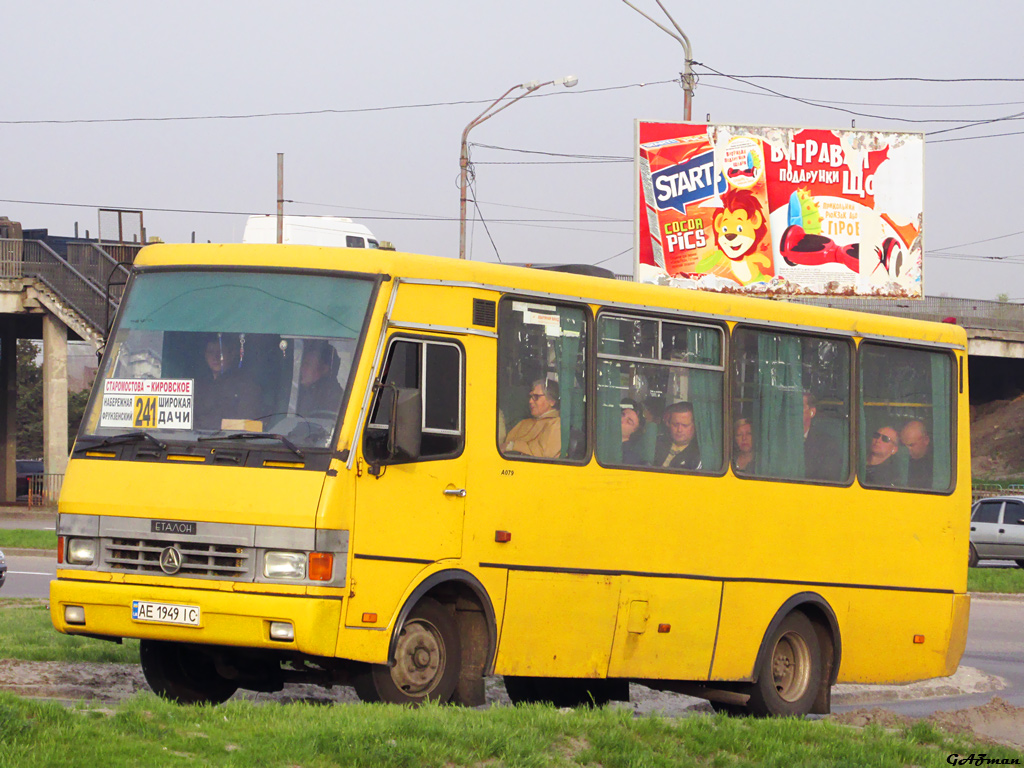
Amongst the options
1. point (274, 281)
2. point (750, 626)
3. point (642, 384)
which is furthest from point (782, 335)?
point (274, 281)

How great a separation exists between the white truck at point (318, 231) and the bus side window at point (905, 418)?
52.8 feet

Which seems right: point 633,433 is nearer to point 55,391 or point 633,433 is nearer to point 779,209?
point 779,209

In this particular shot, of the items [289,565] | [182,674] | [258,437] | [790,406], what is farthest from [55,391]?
[289,565]

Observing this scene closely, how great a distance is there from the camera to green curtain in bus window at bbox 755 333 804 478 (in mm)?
10930

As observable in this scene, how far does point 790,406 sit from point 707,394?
0.93 m

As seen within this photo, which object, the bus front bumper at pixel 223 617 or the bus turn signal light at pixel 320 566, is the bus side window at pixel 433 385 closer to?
the bus turn signal light at pixel 320 566

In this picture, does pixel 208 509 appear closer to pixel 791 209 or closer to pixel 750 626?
Result: pixel 750 626

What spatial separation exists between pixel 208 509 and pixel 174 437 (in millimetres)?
593

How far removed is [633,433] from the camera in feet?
32.9

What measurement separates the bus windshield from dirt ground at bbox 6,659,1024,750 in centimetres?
209

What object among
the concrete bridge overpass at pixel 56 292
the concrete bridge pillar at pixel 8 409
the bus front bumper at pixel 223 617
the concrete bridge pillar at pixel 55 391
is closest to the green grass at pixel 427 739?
the bus front bumper at pixel 223 617

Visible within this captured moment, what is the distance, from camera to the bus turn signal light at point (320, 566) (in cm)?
793

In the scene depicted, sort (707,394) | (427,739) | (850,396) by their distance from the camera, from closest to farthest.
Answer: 1. (427,739)
2. (707,394)
3. (850,396)

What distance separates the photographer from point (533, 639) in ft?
30.2
